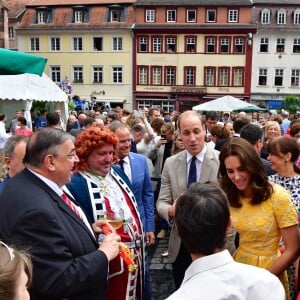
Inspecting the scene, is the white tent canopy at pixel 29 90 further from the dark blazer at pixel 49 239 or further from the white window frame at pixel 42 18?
the white window frame at pixel 42 18

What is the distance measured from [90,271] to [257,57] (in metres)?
40.2

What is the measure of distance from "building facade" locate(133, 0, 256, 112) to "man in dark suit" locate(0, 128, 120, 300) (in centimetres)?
3784

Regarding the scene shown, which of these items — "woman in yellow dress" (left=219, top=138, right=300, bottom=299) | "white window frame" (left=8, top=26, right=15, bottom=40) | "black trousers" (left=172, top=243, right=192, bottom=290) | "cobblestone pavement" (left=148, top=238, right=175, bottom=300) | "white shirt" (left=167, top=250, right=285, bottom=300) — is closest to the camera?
"white shirt" (left=167, top=250, right=285, bottom=300)

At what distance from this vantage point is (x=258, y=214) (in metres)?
2.70

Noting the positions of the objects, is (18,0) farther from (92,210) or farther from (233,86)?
(92,210)

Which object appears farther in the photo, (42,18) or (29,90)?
(42,18)

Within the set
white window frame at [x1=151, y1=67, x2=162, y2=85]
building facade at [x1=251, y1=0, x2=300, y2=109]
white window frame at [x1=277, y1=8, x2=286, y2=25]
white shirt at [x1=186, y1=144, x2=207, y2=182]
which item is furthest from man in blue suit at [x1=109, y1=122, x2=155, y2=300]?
white window frame at [x1=277, y1=8, x2=286, y2=25]

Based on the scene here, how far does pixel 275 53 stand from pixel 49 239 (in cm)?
4087

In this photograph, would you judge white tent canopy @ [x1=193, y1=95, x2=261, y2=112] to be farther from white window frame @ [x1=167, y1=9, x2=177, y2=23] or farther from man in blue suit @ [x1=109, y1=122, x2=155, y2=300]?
white window frame @ [x1=167, y1=9, x2=177, y2=23]

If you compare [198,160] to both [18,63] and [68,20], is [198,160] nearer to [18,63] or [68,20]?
[18,63]

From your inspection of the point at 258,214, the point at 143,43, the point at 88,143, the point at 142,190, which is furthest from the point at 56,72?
the point at 258,214

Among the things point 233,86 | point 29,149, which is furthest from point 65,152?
point 233,86

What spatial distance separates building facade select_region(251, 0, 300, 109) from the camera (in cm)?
3956

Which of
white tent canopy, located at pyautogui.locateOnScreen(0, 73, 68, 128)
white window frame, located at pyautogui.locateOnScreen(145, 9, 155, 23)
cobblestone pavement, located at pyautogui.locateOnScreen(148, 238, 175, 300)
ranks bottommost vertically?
cobblestone pavement, located at pyautogui.locateOnScreen(148, 238, 175, 300)
